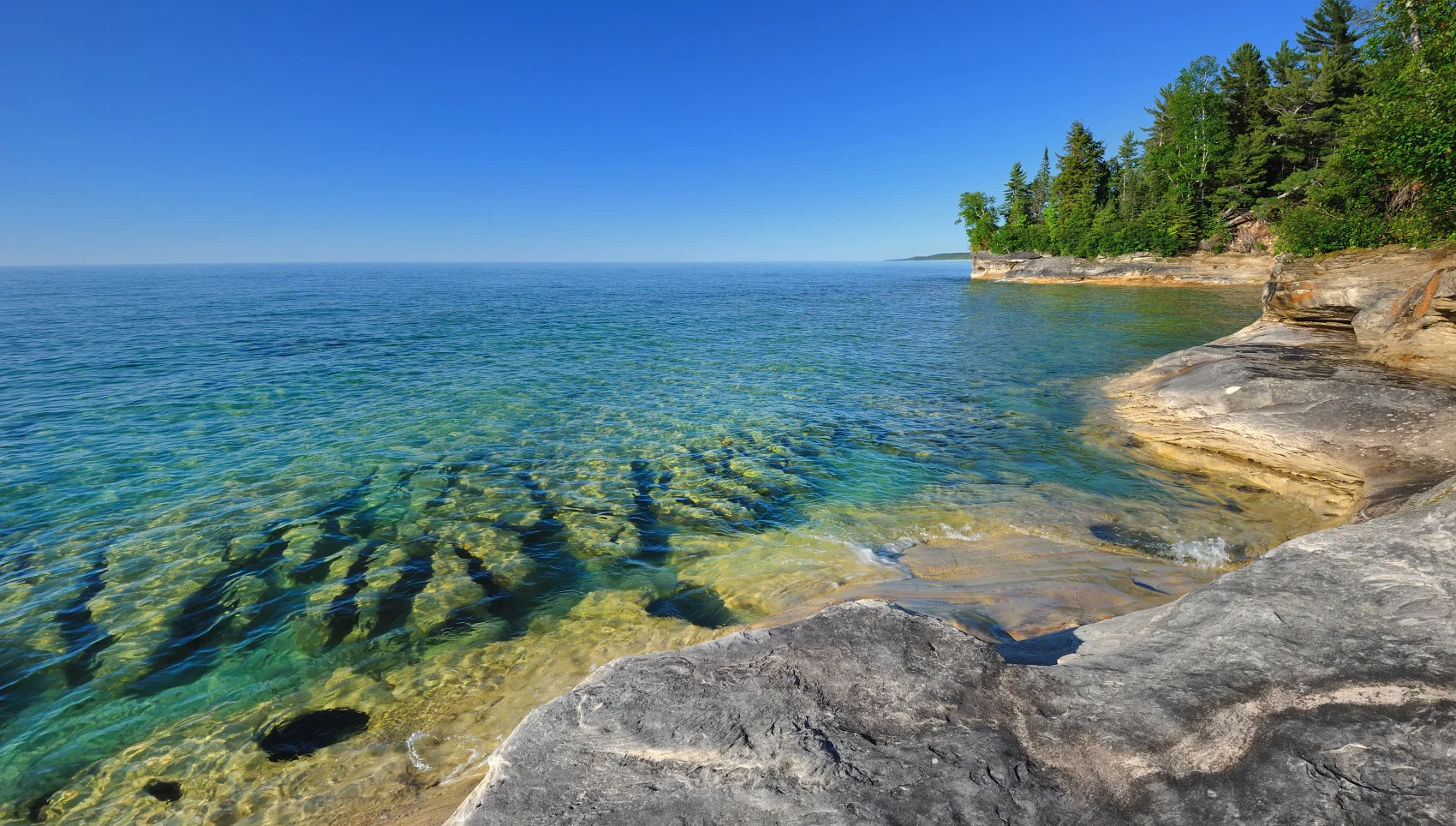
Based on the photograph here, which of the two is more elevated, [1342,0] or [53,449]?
[1342,0]

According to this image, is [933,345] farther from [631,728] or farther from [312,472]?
[631,728]

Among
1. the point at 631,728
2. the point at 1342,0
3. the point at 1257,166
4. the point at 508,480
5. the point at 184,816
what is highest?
the point at 1342,0

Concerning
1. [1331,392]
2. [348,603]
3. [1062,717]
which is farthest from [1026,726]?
[1331,392]

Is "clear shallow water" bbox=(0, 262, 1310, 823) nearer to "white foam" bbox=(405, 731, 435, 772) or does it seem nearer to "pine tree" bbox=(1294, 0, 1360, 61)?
"white foam" bbox=(405, 731, 435, 772)

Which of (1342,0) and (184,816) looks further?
(1342,0)

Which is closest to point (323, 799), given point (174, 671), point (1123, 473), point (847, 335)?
point (174, 671)

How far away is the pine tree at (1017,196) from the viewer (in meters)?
104

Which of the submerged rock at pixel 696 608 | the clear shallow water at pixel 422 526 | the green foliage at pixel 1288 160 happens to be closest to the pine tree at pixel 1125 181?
the green foliage at pixel 1288 160

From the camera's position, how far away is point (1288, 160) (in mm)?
61281

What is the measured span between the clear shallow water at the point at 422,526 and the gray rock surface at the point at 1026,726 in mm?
2735

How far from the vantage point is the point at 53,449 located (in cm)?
1509

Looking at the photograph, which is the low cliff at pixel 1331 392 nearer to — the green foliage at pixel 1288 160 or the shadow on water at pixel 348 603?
the green foliage at pixel 1288 160

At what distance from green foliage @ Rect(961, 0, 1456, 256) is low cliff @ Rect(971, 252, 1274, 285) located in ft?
8.51

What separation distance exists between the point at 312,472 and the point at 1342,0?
3713 inches
